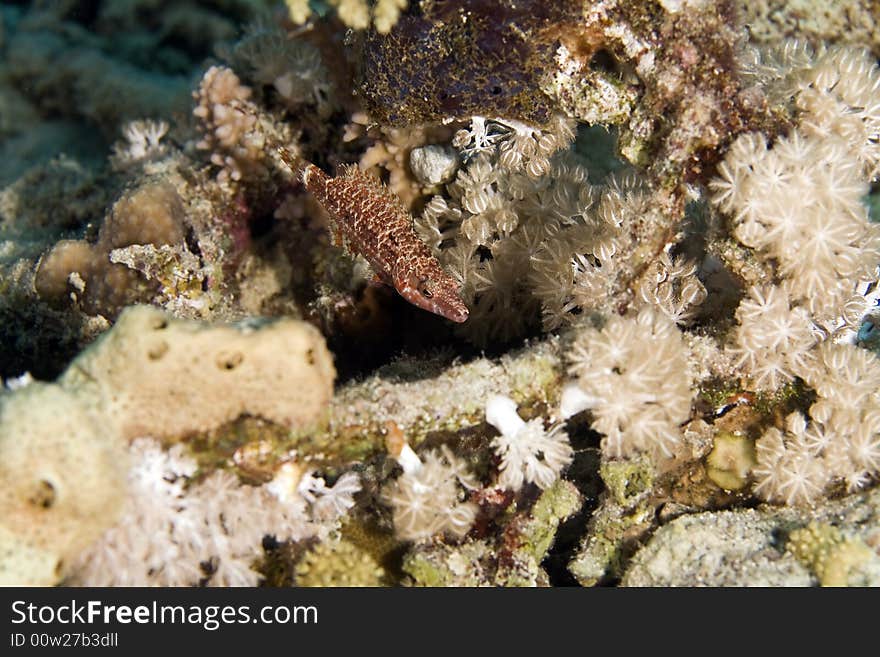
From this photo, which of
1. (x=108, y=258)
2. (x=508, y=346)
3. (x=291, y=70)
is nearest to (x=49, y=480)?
(x=108, y=258)

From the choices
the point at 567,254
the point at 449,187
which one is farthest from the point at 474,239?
the point at 567,254

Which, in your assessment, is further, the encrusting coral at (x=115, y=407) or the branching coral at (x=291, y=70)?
the branching coral at (x=291, y=70)

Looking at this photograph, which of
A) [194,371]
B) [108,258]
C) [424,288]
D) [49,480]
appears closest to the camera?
[49,480]

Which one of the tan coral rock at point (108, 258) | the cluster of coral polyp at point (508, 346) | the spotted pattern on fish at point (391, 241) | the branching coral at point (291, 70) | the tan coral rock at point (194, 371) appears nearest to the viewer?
the tan coral rock at point (194, 371)

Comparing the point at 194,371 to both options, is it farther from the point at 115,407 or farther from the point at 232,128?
the point at 232,128

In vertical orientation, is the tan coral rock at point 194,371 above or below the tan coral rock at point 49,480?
above

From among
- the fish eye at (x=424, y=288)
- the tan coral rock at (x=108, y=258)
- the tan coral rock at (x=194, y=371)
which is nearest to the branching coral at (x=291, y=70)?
the tan coral rock at (x=108, y=258)

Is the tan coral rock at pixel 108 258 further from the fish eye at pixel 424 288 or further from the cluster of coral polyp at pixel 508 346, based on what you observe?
the fish eye at pixel 424 288

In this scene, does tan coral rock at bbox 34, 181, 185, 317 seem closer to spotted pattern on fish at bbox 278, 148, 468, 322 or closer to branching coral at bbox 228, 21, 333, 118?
spotted pattern on fish at bbox 278, 148, 468, 322

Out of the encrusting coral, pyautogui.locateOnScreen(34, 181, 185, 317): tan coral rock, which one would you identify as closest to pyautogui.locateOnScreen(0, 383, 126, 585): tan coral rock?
the encrusting coral
